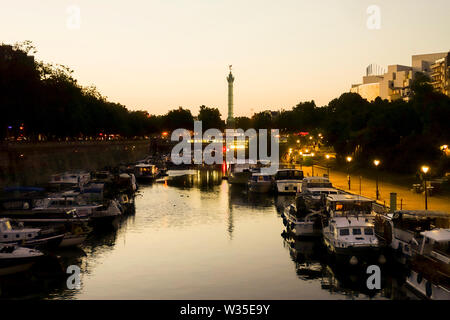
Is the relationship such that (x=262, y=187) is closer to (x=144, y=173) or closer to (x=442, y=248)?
(x=144, y=173)

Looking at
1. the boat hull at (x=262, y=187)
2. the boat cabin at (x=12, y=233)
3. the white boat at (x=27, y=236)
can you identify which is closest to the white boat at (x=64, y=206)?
the white boat at (x=27, y=236)

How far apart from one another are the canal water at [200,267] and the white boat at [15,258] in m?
0.53

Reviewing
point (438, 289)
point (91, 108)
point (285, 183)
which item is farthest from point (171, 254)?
point (91, 108)

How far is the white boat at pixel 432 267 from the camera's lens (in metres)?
24.6

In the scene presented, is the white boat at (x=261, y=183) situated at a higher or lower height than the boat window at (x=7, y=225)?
lower

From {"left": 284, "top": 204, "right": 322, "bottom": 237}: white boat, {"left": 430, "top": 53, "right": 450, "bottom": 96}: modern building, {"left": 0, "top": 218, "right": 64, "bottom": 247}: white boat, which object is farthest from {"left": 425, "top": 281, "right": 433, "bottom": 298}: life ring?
{"left": 430, "top": 53, "right": 450, "bottom": 96}: modern building

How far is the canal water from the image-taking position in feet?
95.8

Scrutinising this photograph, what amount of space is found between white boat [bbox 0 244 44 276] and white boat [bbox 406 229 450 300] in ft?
62.5

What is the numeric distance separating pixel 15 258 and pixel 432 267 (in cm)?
2031

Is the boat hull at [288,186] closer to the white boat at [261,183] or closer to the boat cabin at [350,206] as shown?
the white boat at [261,183]

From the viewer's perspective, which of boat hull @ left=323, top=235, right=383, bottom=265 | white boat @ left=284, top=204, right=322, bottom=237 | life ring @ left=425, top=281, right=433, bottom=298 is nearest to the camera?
life ring @ left=425, top=281, right=433, bottom=298

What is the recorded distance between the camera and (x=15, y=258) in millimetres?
30453

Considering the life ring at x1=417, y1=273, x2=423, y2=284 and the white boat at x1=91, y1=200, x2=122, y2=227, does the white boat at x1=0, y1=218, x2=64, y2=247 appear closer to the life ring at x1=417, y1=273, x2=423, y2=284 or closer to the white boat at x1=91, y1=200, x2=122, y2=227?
the white boat at x1=91, y1=200, x2=122, y2=227

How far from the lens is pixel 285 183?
71.1m
